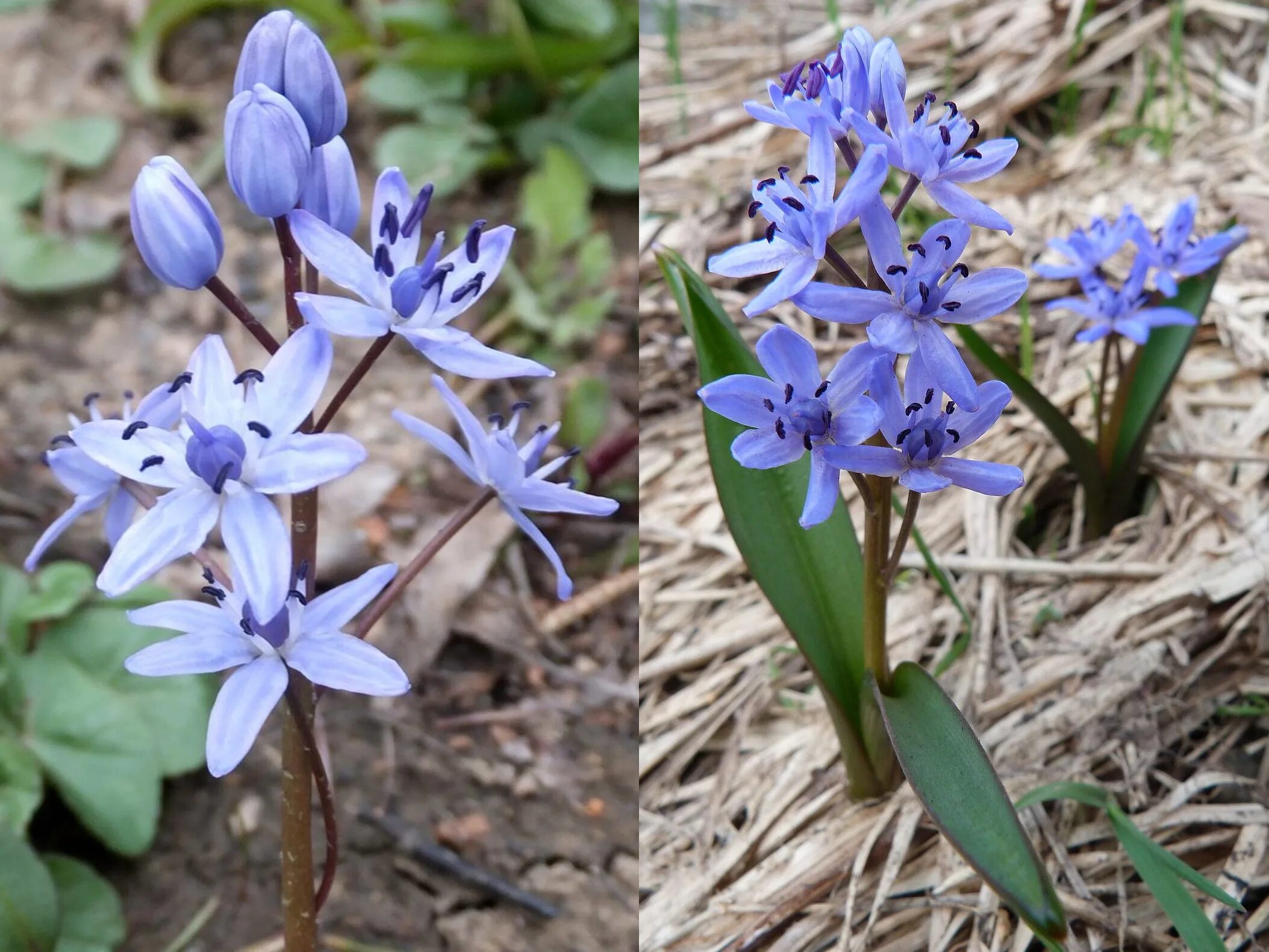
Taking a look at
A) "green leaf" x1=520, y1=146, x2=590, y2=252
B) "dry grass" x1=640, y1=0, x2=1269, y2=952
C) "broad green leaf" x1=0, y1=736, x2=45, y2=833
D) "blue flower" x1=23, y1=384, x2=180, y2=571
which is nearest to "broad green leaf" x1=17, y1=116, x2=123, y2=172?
"green leaf" x1=520, y1=146, x2=590, y2=252

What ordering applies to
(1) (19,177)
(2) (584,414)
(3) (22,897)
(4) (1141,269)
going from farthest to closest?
(1) (19,177) → (2) (584,414) → (4) (1141,269) → (3) (22,897)

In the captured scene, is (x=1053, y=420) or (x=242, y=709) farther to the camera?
(x=1053, y=420)

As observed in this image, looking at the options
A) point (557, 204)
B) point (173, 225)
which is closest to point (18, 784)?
point (173, 225)

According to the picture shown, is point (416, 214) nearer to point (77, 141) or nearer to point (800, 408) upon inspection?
point (800, 408)

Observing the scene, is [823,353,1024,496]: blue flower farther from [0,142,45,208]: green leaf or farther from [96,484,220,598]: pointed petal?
[0,142,45,208]: green leaf

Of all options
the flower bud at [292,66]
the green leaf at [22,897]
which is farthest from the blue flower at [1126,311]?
the green leaf at [22,897]

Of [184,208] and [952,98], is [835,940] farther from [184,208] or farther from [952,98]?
[952,98]

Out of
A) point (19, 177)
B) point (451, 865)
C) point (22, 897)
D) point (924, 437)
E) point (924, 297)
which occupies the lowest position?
point (451, 865)
